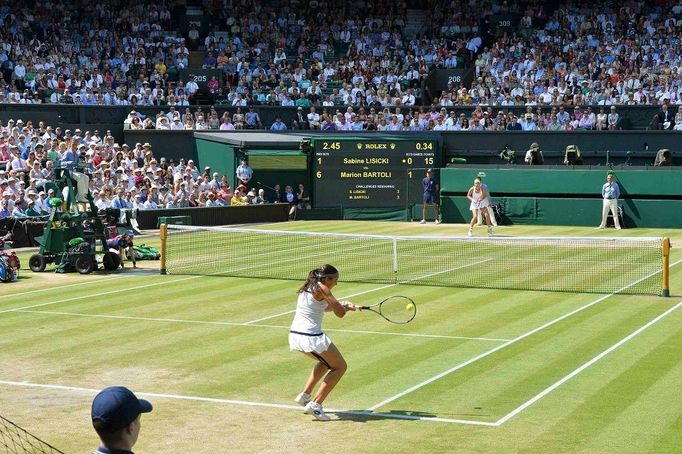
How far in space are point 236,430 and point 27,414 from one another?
257 centimetres

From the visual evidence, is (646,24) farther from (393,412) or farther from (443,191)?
(393,412)

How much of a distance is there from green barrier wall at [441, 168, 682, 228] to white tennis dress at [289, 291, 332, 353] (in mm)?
28619

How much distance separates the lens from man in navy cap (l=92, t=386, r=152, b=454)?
5.06 meters

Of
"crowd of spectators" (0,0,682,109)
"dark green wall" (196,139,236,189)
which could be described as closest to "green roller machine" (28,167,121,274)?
"dark green wall" (196,139,236,189)

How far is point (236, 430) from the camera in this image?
1165 centimetres

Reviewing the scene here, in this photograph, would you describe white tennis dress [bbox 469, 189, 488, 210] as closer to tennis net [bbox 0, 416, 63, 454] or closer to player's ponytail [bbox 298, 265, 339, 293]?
player's ponytail [bbox 298, 265, 339, 293]

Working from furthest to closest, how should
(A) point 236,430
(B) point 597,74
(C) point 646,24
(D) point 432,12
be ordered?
1. (D) point 432,12
2. (C) point 646,24
3. (B) point 597,74
4. (A) point 236,430

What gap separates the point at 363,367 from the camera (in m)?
14.9

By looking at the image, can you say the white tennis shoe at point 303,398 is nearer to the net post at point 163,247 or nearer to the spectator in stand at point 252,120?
the net post at point 163,247

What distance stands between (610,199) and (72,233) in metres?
19.5

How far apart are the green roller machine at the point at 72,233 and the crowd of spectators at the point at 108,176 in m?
5.30

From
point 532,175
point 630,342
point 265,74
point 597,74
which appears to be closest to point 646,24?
point 597,74

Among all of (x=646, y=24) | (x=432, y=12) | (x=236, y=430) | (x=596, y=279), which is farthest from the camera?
(x=432, y=12)

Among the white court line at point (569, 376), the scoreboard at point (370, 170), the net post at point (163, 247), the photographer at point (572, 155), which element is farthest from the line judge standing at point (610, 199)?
the white court line at point (569, 376)
